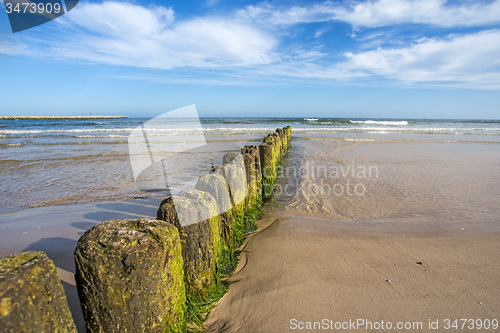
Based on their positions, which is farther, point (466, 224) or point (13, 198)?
point (13, 198)

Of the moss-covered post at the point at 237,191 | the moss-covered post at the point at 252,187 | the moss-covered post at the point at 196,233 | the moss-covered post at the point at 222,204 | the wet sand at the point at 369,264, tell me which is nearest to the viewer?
the moss-covered post at the point at 196,233

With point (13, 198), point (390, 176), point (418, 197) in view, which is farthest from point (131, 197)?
point (390, 176)

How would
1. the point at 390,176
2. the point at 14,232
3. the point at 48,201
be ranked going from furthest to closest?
the point at 390,176
the point at 48,201
the point at 14,232

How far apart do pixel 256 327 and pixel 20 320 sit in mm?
1894

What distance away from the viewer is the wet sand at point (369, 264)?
2.62 m

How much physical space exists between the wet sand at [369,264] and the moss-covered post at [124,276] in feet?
3.26

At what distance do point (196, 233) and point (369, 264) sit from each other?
230cm

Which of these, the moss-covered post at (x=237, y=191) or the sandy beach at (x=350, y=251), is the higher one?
the moss-covered post at (x=237, y=191)

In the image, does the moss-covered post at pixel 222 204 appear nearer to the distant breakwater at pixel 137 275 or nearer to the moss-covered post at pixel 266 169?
the distant breakwater at pixel 137 275

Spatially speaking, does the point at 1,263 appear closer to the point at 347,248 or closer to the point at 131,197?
the point at 347,248

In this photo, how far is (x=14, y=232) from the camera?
4.63 metres

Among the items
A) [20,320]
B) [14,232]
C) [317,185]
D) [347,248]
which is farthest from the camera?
[317,185]

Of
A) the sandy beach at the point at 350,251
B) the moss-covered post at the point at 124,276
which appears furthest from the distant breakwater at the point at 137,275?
the sandy beach at the point at 350,251

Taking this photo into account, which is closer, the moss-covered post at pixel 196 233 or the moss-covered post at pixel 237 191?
the moss-covered post at pixel 196 233
